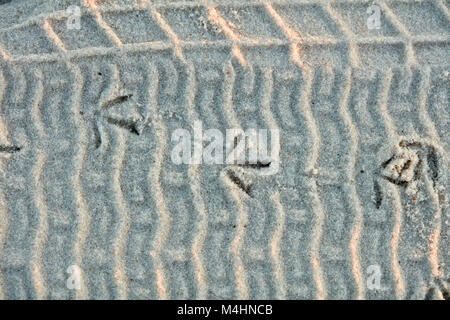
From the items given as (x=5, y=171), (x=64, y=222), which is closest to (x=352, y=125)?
(x=64, y=222)

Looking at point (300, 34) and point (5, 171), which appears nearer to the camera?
point (5, 171)

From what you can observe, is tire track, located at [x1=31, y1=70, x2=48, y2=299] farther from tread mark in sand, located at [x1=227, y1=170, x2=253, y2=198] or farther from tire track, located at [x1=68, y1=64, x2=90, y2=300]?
tread mark in sand, located at [x1=227, y1=170, x2=253, y2=198]

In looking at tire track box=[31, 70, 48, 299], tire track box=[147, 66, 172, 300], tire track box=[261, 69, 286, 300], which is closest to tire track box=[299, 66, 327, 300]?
tire track box=[261, 69, 286, 300]

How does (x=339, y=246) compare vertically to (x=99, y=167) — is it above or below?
below

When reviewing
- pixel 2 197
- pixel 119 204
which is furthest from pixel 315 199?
pixel 2 197

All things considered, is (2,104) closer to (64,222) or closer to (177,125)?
(64,222)

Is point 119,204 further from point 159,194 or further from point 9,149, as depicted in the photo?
point 9,149

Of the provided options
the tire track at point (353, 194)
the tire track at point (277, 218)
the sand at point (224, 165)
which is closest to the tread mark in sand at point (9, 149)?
the sand at point (224, 165)

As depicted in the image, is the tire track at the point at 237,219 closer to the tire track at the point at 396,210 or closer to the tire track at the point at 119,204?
the tire track at the point at 119,204
